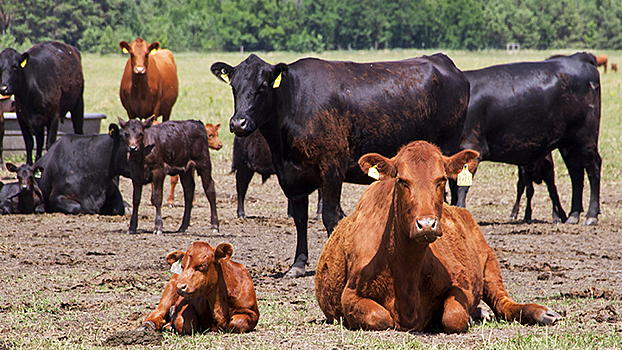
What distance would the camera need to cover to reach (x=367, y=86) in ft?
27.2

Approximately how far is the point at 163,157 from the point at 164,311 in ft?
18.3

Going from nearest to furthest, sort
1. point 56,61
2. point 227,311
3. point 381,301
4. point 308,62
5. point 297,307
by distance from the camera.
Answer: point 381,301
point 227,311
point 297,307
point 308,62
point 56,61

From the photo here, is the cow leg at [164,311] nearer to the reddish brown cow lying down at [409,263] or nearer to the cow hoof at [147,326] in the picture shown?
the cow hoof at [147,326]

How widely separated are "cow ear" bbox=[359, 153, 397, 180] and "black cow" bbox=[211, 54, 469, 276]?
8.17ft

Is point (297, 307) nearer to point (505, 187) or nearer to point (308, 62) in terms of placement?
point (308, 62)

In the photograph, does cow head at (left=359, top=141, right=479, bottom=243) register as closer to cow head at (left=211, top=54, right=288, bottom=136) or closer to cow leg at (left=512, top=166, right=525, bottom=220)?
cow head at (left=211, top=54, right=288, bottom=136)

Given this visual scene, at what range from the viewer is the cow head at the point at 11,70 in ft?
44.0

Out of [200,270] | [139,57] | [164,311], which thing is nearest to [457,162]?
[200,270]

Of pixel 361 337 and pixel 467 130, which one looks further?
pixel 467 130

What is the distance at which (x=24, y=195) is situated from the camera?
1206 centimetres

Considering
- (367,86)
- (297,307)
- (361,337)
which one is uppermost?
(367,86)

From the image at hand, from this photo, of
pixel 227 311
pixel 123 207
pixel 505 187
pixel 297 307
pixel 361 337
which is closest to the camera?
pixel 361 337

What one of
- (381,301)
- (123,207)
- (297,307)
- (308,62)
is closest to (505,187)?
(123,207)

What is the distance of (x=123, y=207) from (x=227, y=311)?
7869 millimetres
